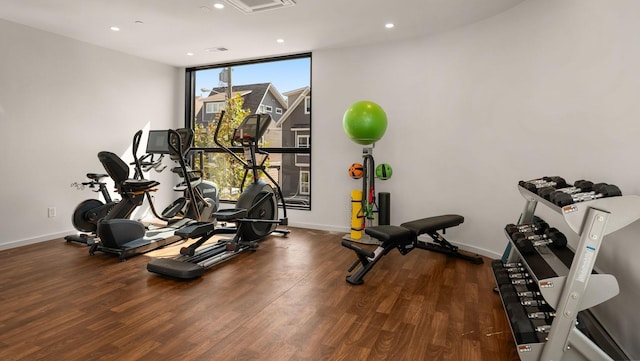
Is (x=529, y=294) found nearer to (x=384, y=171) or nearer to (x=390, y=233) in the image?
(x=390, y=233)

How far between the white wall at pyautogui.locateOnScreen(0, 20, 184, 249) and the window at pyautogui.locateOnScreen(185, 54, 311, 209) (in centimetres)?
111

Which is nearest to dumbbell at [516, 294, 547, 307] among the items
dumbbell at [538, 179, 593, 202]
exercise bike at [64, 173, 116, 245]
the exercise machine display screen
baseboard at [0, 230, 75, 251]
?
dumbbell at [538, 179, 593, 202]

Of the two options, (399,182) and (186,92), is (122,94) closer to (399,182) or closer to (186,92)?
(186,92)

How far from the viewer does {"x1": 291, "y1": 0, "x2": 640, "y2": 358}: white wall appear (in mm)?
2223

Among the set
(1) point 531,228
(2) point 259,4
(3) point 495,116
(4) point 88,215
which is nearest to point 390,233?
(1) point 531,228

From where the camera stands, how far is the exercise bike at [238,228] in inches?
132

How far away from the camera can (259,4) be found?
3625 mm

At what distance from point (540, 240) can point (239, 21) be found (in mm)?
3737

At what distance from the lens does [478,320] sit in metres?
2.50

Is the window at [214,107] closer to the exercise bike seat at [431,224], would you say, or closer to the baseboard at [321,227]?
the baseboard at [321,227]

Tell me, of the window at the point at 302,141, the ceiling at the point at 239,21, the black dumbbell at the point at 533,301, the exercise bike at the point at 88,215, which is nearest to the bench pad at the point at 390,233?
the black dumbbell at the point at 533,301

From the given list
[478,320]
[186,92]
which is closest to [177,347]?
[478,320]

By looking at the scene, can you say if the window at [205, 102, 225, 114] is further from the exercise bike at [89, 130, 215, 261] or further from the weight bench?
the weight bench

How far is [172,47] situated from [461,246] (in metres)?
4.82
